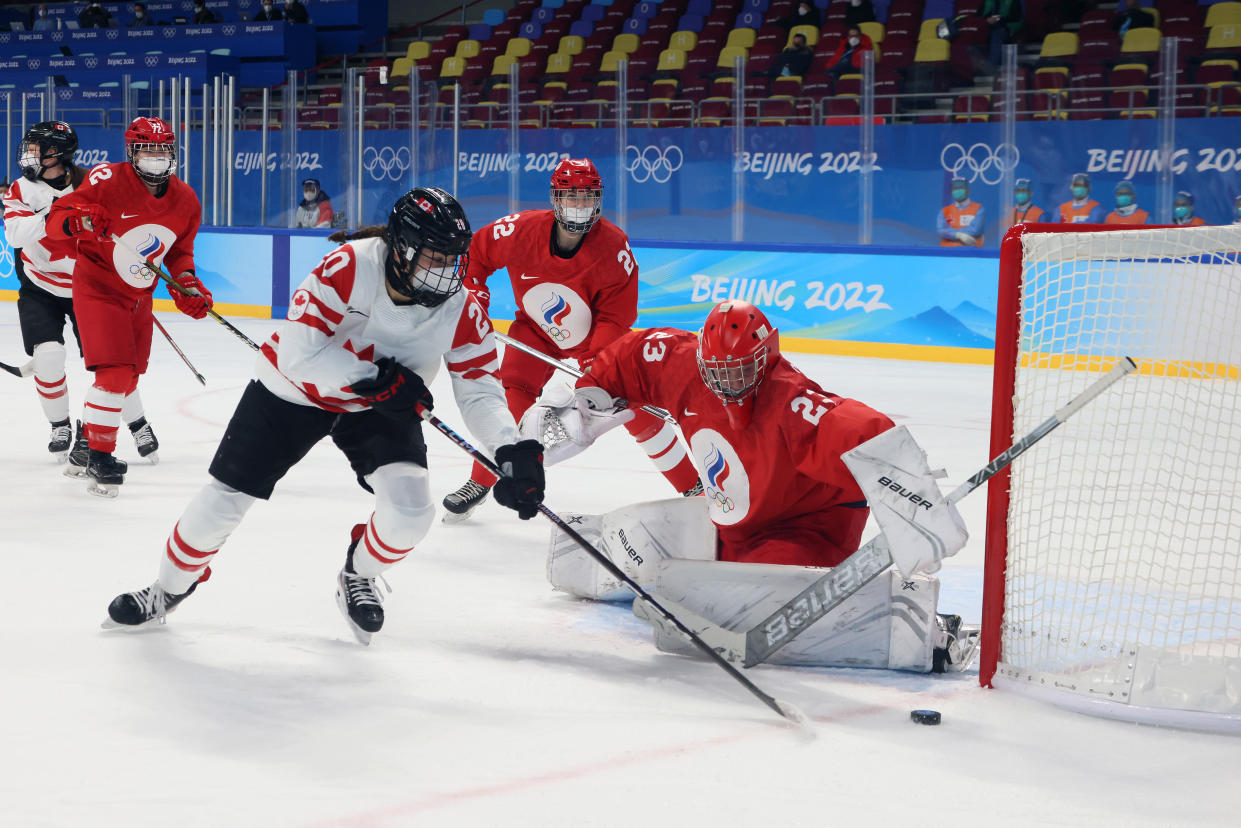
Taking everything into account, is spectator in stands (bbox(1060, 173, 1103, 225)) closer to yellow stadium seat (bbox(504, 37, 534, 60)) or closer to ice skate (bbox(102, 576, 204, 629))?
ice skate (bbox(102, 576, 204, 629))

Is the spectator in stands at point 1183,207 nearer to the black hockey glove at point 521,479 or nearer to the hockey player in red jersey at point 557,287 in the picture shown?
the hockey player in red jersey at point 557,287

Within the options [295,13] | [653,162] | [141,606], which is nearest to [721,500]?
[141,606]

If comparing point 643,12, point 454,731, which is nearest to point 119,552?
point 454,731

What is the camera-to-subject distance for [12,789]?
7.07ft

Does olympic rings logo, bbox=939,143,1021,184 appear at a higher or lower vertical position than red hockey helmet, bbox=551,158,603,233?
higher

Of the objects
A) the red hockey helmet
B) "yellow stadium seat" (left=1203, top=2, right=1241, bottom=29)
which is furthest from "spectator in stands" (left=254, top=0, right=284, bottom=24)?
the red hockey helmet

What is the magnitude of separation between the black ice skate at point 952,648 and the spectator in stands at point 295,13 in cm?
1399

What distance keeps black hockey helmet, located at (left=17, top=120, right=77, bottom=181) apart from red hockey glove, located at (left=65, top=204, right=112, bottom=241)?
1.79ft

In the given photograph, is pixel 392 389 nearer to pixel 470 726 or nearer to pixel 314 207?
pixel 470 726

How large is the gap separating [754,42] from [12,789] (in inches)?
437

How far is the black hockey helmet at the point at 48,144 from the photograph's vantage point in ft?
16.6

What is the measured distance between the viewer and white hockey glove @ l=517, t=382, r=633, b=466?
3.26m

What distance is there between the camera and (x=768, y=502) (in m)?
3.07

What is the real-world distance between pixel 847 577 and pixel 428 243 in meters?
1.07
